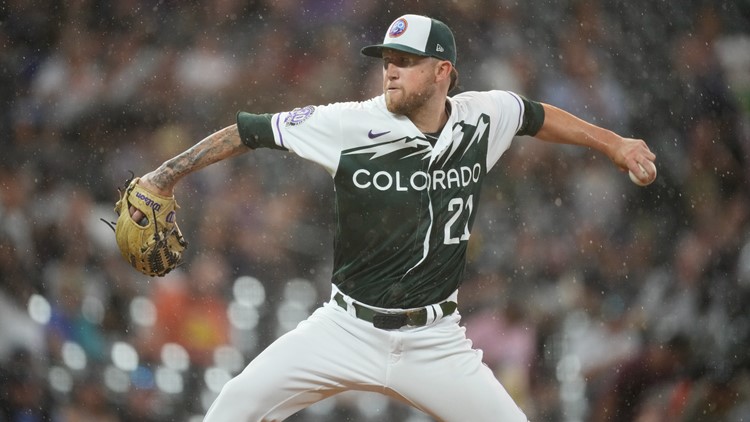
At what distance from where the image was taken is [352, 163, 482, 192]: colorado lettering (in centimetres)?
349

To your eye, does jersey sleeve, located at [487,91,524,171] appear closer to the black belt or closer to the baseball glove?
the black belt

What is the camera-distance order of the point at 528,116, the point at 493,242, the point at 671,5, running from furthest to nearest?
the point at 493,242
the point at 671,5
the point at 528,116

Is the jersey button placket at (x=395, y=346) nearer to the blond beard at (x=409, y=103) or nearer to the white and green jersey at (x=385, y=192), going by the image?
the white and green jersey at (x=385, y=192)

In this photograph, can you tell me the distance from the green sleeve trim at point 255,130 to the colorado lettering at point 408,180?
1.04 ft

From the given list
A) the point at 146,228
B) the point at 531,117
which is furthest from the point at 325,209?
the point at 146,228

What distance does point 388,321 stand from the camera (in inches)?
136

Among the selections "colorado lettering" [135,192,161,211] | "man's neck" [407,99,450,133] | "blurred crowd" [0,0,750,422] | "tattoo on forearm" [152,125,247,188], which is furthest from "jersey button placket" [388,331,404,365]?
"blurred crowd" [0,0,750,422]

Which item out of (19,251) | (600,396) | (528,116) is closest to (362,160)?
(528,116)

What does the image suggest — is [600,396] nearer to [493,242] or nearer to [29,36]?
[493,242]

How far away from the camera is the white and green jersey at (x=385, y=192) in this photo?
347 cm

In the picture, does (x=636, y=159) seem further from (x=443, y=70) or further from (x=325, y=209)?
(x=325, y=209)

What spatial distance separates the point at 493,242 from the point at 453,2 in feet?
4.86

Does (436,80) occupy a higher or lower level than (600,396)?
higher

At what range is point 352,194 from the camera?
3512mm
